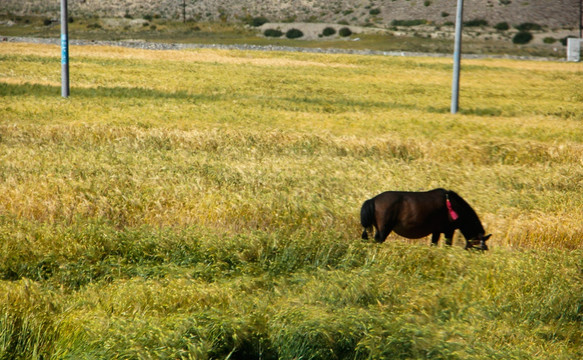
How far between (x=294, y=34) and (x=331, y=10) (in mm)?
30692

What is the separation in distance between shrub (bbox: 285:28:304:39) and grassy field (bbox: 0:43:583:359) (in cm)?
8029

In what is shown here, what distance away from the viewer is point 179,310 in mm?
6133

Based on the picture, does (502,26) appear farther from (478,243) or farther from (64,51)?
(478,243)

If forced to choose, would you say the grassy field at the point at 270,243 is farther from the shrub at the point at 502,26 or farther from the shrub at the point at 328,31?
the shrub at the point at 502,26

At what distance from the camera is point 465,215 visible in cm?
812

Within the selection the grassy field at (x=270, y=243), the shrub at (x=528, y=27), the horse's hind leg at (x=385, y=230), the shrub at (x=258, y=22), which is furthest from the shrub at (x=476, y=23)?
the horse's hind leg at (x=385, y=230)

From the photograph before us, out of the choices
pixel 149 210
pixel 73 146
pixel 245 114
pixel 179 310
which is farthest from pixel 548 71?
pixel 179 310

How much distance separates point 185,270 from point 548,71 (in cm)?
4413

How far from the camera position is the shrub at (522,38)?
306ft

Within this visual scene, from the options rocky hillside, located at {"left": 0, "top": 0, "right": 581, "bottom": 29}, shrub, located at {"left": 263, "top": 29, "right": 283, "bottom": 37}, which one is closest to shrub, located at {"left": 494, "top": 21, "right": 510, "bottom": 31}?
rocky hillside, located at {"left": 0, "top": 0, "right": 581, "bottom": 29}

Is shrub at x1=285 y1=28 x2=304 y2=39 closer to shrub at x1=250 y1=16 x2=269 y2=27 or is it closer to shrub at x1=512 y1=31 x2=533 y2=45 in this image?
shrub at x1=250 y1=16 x2=269 y2=27

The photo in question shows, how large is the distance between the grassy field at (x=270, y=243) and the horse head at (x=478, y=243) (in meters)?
0.13

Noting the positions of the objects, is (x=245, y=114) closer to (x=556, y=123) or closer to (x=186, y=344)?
(x=556, y=123)

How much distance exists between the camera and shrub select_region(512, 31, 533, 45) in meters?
93.4
